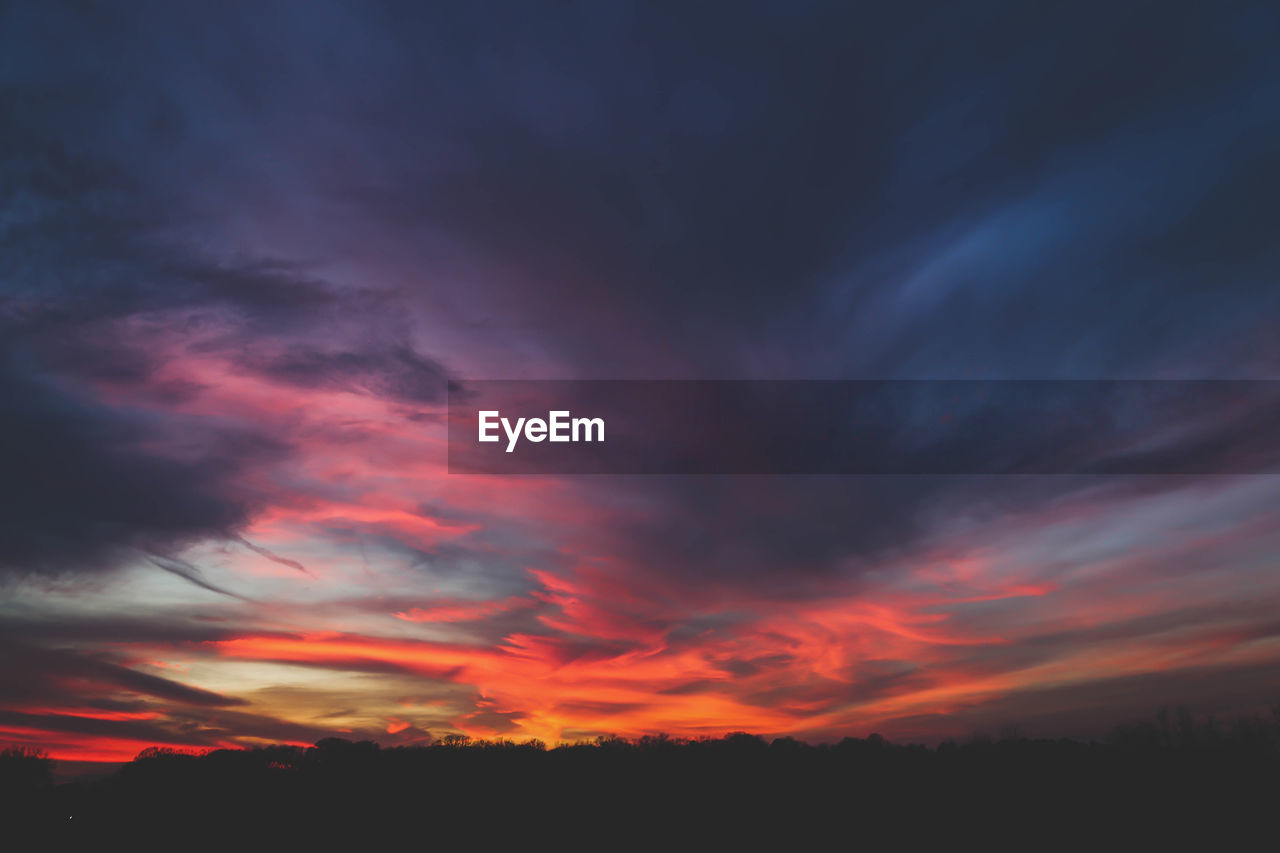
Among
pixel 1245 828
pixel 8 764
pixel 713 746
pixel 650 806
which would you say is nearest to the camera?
pixel 1245 828

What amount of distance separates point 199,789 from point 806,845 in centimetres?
5144

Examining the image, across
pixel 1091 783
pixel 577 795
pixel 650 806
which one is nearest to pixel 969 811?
pixel 1091 783

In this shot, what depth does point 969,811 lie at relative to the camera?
67.1m

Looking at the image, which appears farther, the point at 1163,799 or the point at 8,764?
the point at 8,764

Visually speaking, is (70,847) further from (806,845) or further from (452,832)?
(806,845)

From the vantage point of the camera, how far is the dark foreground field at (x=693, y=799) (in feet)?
210

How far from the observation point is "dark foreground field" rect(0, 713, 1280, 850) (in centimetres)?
6400

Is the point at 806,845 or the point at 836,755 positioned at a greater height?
the point at 836,755

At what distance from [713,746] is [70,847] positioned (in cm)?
5796

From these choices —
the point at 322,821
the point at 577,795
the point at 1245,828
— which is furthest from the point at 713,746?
the point at 1245,828

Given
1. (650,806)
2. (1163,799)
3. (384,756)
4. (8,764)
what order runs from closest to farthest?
(1163,799)
(650,806)
(384,756)
(8,764)

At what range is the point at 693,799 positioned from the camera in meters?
73.2

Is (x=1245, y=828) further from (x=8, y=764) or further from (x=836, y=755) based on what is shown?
(x=8, y=764)

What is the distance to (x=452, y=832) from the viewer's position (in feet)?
217
